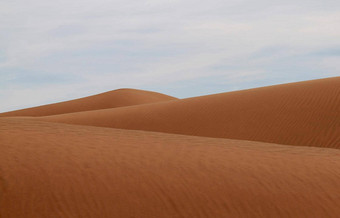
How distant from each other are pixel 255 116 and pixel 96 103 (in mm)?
28475

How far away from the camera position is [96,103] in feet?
136

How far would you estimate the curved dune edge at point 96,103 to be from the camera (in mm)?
40469

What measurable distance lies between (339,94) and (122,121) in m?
7.67

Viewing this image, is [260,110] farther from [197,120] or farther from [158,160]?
[158,160]

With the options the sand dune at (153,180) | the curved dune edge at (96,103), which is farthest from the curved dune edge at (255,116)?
the curved dune edge at (96,103)

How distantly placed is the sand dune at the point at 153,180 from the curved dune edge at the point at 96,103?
110 feet

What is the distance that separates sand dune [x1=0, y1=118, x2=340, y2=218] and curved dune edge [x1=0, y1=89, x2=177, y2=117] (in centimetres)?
3368

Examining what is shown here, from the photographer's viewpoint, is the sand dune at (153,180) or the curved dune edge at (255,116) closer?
the sand dune at (153,180)

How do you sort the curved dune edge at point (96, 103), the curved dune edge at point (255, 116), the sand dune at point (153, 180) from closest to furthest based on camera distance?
the sand dune at point (153, 180) < the curved dune edge at point (255, 116) < the curved dune edge at point (96, 103)

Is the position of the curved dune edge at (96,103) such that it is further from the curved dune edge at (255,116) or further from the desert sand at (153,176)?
the desert sand at (153,176)

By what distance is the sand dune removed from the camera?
4.63m

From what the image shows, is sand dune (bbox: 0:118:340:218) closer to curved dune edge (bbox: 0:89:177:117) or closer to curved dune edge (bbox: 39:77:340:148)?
curved dune edge (bbox: 39:77:340:148)

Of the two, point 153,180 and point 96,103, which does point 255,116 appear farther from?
point 96,103

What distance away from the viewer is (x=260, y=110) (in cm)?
1508
